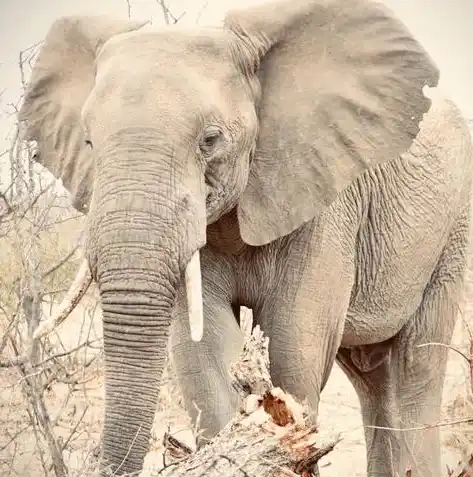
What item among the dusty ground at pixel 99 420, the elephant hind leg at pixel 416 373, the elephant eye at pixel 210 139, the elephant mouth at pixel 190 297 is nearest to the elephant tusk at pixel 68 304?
the elephant mouth at pixel 190 297

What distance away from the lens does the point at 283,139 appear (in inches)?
109

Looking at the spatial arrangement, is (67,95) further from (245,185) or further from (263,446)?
(263,446)

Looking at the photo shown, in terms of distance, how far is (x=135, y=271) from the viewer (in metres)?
2.24

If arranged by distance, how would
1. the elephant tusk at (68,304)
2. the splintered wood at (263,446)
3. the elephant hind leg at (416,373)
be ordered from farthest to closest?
the elephant hind leg at (416,373)
the elephant tusk at (68,304)
the splintered wood at (263,446)

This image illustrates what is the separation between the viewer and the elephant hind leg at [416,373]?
3.67 m

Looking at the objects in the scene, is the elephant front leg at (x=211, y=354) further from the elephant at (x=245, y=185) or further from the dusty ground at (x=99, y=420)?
the dusty ground at (x=99, y=420)

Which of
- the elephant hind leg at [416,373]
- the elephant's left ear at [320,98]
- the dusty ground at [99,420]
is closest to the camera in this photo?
the elephant's left ear at [320,98]

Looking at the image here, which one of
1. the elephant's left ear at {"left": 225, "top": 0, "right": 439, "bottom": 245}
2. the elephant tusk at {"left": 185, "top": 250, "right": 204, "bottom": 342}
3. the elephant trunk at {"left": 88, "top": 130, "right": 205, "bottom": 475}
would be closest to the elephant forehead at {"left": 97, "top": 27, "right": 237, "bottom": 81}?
the elephant's left ear at {"left": 225, "top": 0, "right": 439, "bottom": 245}

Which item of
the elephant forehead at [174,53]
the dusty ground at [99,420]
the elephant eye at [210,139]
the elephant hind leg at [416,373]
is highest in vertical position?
the elephant forehead at [174,53]

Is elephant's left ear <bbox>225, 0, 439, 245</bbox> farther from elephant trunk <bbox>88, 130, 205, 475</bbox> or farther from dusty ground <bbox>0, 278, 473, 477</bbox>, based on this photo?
dusty ground <bbox>0, 278, 473, 477</bbox>

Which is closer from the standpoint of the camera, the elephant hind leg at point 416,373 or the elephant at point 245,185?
the elephant at point 245,185

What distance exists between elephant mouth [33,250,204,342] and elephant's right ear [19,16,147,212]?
444 mm

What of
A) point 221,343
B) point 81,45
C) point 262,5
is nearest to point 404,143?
point 262,5

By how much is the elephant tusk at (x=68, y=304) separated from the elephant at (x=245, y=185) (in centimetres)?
15
